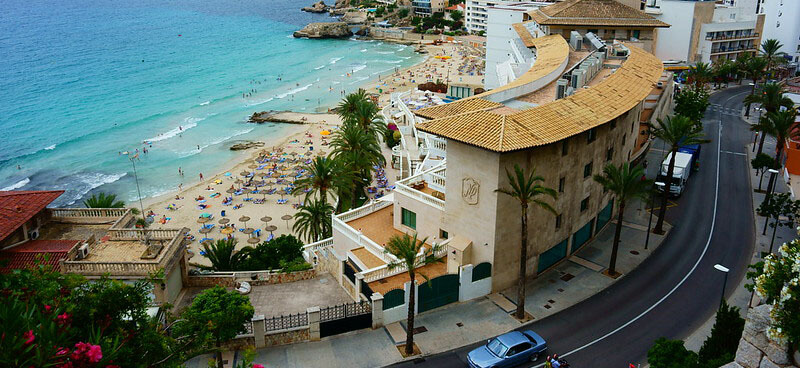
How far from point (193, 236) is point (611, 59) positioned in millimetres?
43862

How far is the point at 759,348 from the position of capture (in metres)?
17.7

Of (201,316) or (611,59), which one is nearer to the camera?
(201,316)

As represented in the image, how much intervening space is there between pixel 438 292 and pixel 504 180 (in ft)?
23.6

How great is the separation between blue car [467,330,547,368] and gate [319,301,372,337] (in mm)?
5898

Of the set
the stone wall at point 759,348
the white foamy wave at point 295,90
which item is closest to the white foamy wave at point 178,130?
the white foamy wave at point 295,90

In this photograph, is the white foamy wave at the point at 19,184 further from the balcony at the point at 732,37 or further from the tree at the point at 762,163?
the balcony at the point at 732,37

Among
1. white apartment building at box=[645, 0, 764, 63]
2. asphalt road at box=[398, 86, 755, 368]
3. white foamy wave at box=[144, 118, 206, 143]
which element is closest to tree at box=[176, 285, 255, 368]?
asphalt road at box=[398, 86, 755, 368]

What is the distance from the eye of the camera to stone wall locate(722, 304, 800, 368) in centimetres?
1694

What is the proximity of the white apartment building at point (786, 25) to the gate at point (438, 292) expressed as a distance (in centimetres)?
10554

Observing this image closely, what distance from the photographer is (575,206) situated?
122 ft

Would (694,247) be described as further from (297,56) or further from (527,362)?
(297,56)

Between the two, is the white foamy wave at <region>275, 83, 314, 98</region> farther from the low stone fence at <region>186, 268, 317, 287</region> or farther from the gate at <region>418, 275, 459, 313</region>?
the gate at <region>418, 275, 459, 313</region>

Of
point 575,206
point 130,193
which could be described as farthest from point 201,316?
point 130,193

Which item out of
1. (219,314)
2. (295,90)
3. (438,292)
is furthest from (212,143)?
(219,314)
